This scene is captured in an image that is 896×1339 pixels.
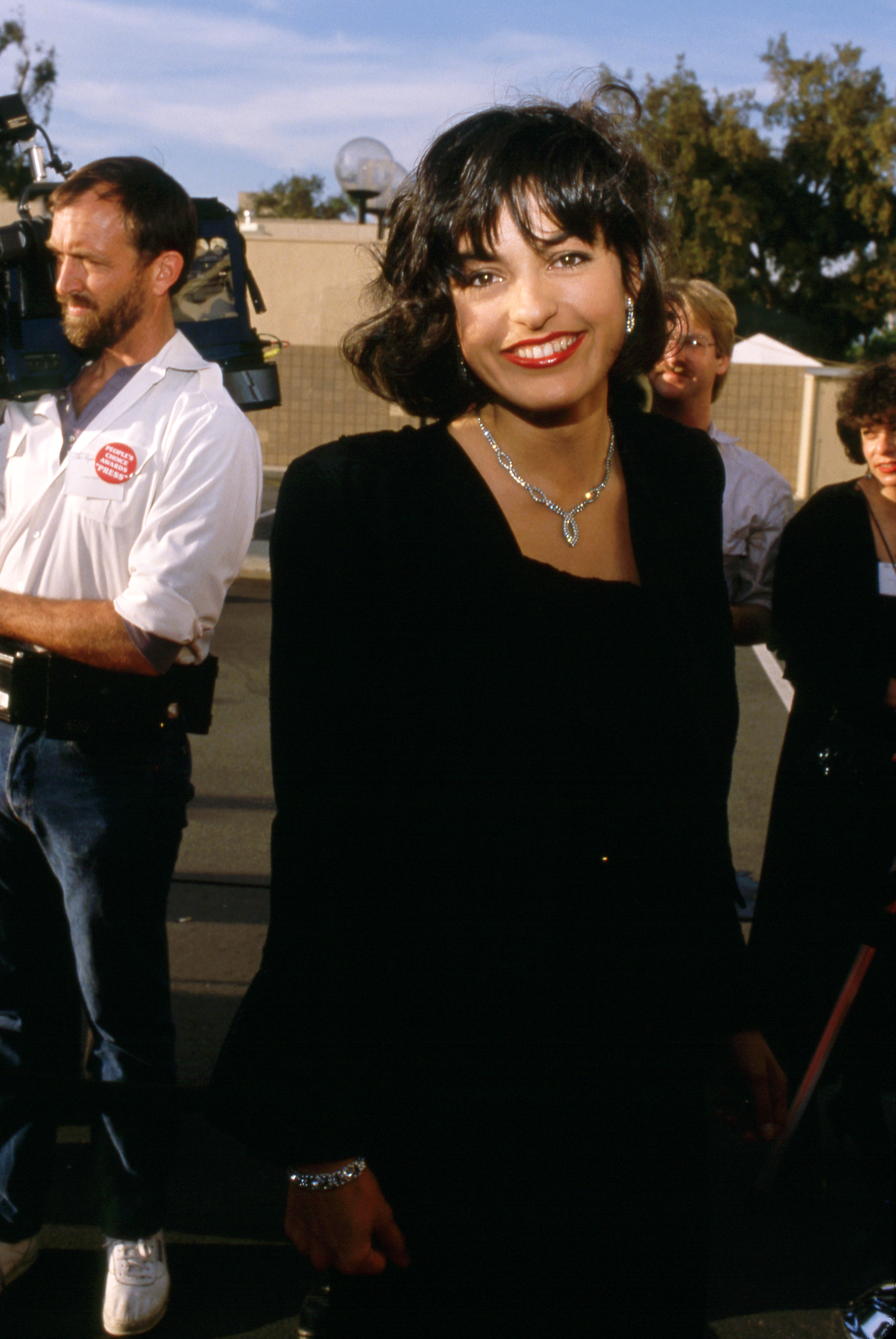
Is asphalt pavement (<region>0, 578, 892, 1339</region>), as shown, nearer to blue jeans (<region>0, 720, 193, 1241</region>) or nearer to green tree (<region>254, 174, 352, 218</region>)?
blue jeans (<region>0, 720, 193, 1241</region>)

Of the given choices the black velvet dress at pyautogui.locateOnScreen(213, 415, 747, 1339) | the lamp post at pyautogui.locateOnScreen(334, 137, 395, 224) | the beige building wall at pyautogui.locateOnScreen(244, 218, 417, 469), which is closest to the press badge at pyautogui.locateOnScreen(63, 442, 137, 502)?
the black velvet dress at pyautogui.locateOnScreen(213, 415, 747, 1339)

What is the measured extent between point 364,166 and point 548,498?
1549 cm

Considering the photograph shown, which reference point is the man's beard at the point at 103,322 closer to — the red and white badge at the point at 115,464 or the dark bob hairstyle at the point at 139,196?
the dark bob hairstyle at the point at 139,196

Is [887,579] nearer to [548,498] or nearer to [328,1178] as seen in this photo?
[548,498]

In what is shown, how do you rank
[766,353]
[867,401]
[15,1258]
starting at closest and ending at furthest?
[15,1258], [867,401], [766,353]

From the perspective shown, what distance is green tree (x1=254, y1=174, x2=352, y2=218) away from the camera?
62406mm

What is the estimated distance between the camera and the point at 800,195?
38.2 metres

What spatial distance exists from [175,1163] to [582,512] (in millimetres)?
2167

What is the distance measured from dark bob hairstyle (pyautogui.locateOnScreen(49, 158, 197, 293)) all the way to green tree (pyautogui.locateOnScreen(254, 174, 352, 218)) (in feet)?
206

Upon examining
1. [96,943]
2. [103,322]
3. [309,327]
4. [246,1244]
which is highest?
[103,322]

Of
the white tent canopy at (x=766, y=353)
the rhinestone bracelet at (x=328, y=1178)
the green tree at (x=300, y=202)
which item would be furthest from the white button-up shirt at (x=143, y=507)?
the green tree at (x=300, y=202)

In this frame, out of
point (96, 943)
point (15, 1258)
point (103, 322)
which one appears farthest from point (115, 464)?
point (15, 1258)

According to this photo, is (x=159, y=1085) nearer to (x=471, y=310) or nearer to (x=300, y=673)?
(x=300, y=673)

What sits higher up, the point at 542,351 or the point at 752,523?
the point at 542,351
